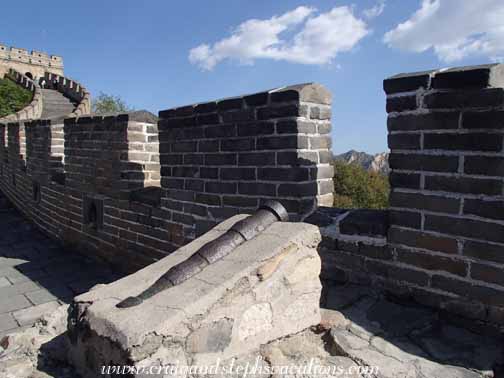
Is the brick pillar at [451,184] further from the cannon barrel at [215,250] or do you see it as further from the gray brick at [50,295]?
the gray brick at [50,295]

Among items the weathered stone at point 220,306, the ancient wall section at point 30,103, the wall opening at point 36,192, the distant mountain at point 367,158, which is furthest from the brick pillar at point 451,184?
the distant mountain at point 367,158

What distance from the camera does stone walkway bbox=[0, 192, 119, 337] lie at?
358 cm

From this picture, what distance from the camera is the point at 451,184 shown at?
202 centimetres

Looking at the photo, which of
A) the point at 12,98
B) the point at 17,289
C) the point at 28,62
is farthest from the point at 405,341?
the point at 28,62

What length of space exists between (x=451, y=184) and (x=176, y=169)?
2.34 metres

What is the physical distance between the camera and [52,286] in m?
4.14

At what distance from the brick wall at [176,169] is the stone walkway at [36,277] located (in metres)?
0.24

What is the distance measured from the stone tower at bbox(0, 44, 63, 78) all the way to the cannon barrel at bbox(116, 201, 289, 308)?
39477 mm

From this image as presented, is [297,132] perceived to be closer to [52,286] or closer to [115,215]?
[115,215]

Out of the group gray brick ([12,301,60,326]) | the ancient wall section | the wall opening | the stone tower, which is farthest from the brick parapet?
gray brick ([12,301,60,326])

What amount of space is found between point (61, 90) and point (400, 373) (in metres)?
32.0

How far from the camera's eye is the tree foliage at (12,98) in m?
21.5

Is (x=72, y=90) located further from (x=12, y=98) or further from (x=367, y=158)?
(x=367, y=158)

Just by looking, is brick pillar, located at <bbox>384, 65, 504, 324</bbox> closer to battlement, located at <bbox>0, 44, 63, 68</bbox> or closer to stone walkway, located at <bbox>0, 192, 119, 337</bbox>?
stone walkway, located at <bbox>0, 192, 119, 337</bbox>
